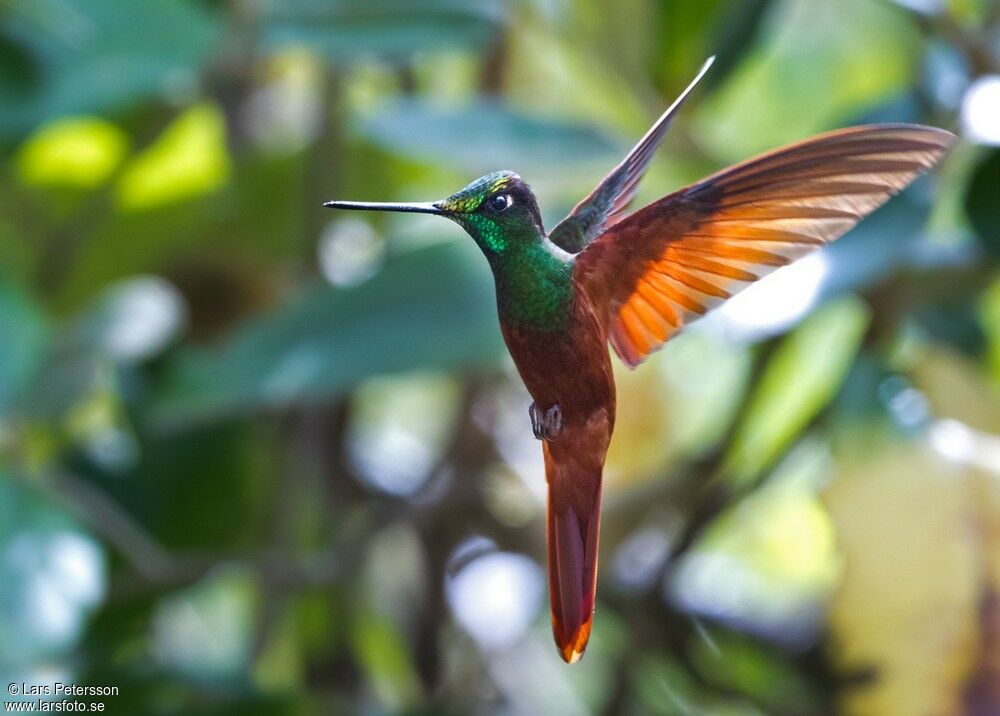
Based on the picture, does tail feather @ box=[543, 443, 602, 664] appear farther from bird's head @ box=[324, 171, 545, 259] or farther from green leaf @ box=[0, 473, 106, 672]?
green leaf @ box=[0, 473, 106, 672]

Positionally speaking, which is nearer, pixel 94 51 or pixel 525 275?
pixel 525 275

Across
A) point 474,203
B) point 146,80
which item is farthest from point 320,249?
point 474,203

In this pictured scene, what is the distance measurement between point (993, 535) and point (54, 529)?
62 cm

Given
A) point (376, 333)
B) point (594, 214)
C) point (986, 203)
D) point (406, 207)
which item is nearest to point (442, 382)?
point (376, 333)

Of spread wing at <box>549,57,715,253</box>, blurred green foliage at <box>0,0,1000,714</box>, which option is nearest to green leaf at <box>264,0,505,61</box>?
blurred green foliage at <box>0,0,1000,714</box>

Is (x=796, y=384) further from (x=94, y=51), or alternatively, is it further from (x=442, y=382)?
(x=94, y=51)

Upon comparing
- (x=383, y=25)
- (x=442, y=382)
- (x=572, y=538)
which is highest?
(x=572, y=538)

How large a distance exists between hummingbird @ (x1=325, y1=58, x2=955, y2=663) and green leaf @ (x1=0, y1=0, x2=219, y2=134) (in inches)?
29.4

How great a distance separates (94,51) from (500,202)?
2.87 ft

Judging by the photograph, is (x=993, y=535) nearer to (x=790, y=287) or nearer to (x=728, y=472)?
(x=790, y=287)

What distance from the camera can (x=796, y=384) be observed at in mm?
1189

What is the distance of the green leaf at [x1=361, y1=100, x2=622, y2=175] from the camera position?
0.69 meters

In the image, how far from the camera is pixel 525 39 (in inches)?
49.3

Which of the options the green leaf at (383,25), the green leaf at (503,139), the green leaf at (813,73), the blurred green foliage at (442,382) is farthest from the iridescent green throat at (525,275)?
the green leaf at (813,73)
